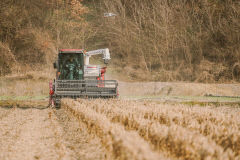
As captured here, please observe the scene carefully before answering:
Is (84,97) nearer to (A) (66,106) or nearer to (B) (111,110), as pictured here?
(A) (66,106)

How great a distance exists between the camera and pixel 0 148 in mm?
5930

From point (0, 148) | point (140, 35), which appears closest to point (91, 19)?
point (140, 35)

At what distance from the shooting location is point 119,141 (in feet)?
14.8

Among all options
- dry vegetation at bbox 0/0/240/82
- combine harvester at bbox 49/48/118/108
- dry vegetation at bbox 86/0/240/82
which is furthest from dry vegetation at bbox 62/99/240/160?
dry vegetation at bbox 86/0/240/82

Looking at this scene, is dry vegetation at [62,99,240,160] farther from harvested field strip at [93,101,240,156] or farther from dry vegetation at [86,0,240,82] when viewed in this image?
dry vegetation at [86,0,240,82]

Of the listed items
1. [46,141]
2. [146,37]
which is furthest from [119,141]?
[146,37]

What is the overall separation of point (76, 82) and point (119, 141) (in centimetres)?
870

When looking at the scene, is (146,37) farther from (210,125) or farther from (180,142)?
(180,142)

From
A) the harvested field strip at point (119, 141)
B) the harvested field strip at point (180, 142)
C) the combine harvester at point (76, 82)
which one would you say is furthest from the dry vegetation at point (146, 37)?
the harvested field strip at point (180, 142)

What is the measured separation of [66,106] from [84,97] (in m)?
1.25

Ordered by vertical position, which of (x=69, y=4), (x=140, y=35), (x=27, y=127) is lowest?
(x=27, y=127)

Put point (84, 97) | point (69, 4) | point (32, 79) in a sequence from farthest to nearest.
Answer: point (69, 4) → point (32, 79) → point (84, 97)

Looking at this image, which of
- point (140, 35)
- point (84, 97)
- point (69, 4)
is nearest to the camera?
point (84, 97)

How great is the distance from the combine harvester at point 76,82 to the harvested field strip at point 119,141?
408 centimetres
